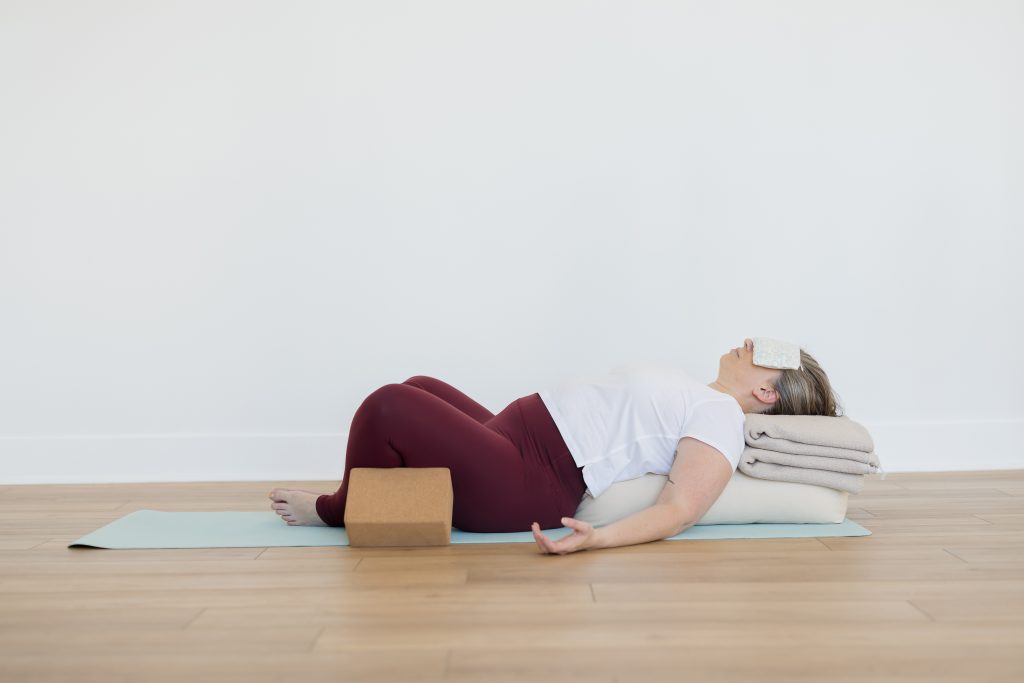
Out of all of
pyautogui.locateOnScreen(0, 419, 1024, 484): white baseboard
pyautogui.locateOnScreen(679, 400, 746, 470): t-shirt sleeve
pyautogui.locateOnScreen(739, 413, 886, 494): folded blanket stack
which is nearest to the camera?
pyautogui.locateOnScreen(679, 400, 746, 470): t-shirt sleeve

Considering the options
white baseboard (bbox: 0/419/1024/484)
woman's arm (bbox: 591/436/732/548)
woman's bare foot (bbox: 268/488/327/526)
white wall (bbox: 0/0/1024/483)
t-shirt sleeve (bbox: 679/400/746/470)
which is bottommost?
white baseboard (bbox: 0/419/1024/484)

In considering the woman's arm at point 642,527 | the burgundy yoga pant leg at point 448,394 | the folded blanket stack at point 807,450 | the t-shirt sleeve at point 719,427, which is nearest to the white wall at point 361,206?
the burgundy yoga pant leg at point 448,394

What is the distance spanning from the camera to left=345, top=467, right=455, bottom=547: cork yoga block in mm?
2320

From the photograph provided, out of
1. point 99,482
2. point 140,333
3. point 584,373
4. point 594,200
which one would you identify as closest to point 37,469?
point 99,482

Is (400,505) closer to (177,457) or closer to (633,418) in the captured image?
(633,418)

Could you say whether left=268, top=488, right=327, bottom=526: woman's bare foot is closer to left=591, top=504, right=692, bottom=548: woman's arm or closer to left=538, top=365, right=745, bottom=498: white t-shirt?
left=538, top=365, right=745, bottom=498: white t-shirt

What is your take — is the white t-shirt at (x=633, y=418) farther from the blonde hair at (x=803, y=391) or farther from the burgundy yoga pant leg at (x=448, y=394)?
the burgundy yoga pant leg at (x=448, y=394)

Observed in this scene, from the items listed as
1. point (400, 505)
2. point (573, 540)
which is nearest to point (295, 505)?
point (400, 505)

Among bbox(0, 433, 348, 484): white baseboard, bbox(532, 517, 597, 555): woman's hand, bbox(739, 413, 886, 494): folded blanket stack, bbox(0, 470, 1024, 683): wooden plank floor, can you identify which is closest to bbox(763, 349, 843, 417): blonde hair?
bbox(739, 413, 886, 494): folded blanket stack

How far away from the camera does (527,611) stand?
5.79 feet

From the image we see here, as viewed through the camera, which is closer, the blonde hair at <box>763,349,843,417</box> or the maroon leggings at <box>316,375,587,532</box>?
the maroon leggings at <box>316,375,587,532</box>

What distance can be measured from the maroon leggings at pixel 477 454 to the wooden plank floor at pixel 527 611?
15 cm

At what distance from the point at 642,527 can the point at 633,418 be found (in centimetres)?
32

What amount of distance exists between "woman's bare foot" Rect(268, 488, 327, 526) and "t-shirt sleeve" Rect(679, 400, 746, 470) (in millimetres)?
1054
